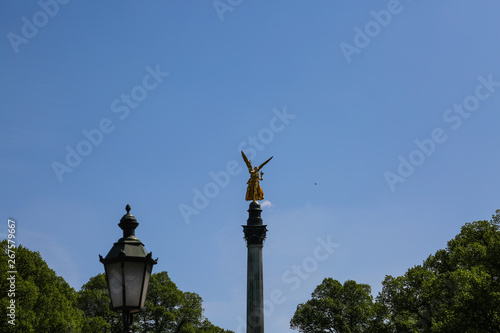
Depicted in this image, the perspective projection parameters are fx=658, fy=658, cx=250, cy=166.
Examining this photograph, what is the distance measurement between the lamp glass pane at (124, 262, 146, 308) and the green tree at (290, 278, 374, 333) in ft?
230

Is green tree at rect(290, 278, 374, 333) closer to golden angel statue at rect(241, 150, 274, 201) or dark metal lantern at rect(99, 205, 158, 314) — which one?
golden angel statue at rect(241, 150, 274, 201)

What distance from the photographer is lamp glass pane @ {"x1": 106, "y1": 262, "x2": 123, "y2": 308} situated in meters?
10.4

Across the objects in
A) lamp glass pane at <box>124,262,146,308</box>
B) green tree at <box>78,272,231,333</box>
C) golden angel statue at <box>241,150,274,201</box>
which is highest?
golden angel statue at <box>241,150,274,201</box>

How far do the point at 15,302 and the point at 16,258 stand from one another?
17.7 feet

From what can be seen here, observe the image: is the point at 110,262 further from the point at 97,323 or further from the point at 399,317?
the point at 97,323

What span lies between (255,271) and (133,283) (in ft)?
141

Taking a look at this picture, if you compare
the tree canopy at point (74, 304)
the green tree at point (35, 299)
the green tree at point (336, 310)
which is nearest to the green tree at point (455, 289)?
the green tree at point (336, 310)

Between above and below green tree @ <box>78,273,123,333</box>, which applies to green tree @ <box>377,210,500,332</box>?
below

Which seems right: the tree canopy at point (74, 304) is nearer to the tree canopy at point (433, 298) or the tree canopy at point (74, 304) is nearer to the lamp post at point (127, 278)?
the tree canopy at point (433, 298)

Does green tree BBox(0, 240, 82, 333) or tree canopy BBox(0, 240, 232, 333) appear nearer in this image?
green tree BBox(0, 240, 82, 333)

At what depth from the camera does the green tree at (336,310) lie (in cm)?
7919

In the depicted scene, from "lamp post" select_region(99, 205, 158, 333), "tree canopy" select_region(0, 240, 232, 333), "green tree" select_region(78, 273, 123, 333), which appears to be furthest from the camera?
"green tree" select_region(78, 273, 123, 333)

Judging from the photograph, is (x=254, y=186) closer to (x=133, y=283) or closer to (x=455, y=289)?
(x=455, y=289)

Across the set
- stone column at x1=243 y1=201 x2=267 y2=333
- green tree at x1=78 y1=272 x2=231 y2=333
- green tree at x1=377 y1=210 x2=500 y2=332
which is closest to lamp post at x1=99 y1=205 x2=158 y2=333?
green tree at x1=377 y1=210 x2=500 y2=332
